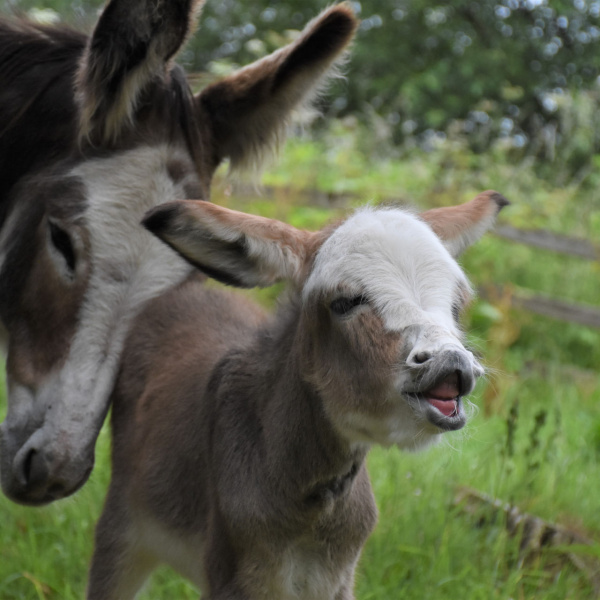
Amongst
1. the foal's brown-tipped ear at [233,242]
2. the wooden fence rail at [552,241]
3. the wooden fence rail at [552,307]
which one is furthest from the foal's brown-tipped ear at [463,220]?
the wooden fence rail at [552,241]

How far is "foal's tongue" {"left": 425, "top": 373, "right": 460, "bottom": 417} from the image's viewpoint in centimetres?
204

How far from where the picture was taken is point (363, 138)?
1061cm

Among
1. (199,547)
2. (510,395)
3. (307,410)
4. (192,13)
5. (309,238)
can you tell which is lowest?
(510,395)

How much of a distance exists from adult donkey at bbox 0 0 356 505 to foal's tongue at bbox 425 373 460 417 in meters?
1.32

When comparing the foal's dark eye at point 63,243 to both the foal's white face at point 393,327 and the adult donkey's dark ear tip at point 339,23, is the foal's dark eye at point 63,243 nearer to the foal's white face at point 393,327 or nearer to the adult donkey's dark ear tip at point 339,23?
the foal's white face at point 393,327

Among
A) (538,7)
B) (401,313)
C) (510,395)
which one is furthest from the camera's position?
Answer: (538,7)

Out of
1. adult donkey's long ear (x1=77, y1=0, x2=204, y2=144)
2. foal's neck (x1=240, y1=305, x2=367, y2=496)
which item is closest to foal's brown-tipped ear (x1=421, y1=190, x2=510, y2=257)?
foal's neck (x1=240, y1=305, x2=367, y2=496)

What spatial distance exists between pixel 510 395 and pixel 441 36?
13.2 m

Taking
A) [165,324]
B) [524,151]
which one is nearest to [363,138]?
[524,151]

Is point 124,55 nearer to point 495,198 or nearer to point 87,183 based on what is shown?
point 87,183

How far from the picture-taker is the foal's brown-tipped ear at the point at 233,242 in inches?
94.7

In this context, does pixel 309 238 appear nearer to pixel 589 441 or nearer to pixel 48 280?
pixel 48 280

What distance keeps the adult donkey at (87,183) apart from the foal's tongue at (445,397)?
4.33ft

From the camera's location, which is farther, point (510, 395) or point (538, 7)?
point (538, 7)
